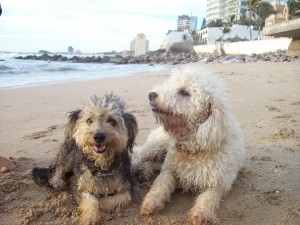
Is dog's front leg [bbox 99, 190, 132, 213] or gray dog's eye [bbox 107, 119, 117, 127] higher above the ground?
gray dog's eye [bbox 107, 119, 117, 127]

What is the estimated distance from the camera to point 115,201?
12.6 feet

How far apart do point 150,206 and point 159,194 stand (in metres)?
0.22

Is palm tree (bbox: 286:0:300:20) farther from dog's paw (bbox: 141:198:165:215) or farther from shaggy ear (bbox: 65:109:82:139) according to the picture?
dog's paw (bbox: 141:198:165:215)

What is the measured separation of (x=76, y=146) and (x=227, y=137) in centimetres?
171

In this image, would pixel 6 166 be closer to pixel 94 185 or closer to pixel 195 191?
pixel 94 185

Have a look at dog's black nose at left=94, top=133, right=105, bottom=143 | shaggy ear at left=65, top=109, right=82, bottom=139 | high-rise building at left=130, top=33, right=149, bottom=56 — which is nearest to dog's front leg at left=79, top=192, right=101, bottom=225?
dog's black nose at left=94, top=133, right=105, bottom=143

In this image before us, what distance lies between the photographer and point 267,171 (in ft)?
15.8

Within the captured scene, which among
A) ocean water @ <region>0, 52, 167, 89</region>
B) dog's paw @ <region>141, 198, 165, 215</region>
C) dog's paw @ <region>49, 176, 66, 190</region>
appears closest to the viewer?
dog's paw @ <region>141, 198, 165, 215</region>

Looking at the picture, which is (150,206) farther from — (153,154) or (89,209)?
(153,154)

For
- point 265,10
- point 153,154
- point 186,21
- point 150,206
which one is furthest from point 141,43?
point 150,206

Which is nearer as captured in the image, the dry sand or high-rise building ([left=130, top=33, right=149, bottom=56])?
the dry sand

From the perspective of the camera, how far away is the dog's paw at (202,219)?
3479 mm

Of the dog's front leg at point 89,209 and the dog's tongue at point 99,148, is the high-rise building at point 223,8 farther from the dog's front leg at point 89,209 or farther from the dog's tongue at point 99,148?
the dog's front leg at point 89,209

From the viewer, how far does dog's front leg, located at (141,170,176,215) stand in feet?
12.1
